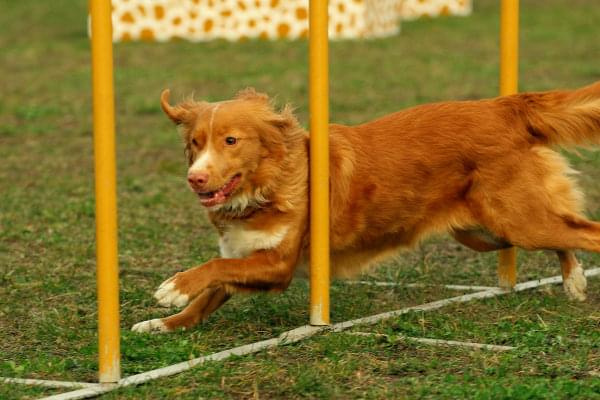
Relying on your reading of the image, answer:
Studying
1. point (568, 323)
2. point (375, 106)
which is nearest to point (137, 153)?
point (375, 106)

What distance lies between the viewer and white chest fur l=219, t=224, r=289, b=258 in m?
5.33

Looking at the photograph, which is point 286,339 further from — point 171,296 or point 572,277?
point 572,277

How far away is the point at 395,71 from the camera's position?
1440cm

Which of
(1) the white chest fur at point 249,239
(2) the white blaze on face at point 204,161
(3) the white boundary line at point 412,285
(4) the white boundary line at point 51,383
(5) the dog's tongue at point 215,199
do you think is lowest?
(3) the white boundary line at point 412,285

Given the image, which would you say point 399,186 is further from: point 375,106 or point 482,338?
point 375,106

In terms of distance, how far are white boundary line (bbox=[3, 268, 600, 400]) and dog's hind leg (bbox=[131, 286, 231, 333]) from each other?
42cm

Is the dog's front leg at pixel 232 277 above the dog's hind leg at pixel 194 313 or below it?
above

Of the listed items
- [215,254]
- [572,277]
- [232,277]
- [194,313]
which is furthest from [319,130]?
[215,254]

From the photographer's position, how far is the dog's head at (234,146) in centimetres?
514

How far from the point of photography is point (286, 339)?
518 cm

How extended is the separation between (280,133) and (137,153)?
5191 mm

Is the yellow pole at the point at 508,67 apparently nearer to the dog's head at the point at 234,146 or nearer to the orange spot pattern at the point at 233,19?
the dog's head at the point at 234,146

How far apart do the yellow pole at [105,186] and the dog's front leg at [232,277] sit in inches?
22.0

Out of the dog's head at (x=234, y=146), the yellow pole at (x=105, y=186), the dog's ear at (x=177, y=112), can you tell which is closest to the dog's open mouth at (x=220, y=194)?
the dog's head at (x=234, y=146)
